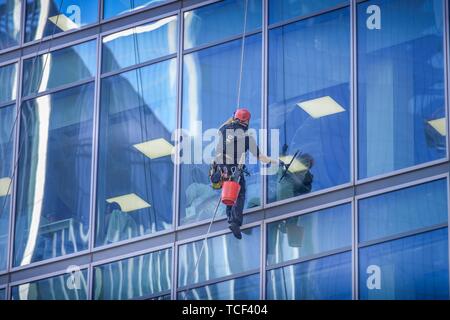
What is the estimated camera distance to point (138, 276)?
27.5 m

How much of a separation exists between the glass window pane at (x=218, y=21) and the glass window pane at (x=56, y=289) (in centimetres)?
404

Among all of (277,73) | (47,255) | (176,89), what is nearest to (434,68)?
(277,73)

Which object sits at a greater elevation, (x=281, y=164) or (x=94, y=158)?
(x=94, y=158)

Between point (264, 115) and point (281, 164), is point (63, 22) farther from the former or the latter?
point (281, 164)

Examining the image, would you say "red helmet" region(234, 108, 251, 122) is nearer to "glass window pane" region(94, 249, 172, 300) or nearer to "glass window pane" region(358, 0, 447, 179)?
"glass window pane" region(358, 0, 447, 179)

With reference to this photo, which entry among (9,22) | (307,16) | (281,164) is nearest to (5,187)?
(9,22)

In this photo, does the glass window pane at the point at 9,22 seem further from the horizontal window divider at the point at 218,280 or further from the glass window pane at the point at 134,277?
the horizontal window divider at the point at 218,280

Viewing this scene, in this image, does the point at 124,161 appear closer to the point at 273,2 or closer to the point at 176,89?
the point at 176,89

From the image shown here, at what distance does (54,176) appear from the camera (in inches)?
1141

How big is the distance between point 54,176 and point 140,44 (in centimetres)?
253

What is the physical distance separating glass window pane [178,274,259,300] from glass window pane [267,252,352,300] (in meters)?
0.25

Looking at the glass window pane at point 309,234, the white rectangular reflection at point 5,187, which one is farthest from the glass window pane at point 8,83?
the glass window pane at point 309,234

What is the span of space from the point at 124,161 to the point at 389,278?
198 inches

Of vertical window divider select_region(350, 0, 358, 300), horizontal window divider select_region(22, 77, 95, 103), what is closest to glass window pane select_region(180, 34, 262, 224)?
vertical window divider select_region(350, 0, 358, 300)
